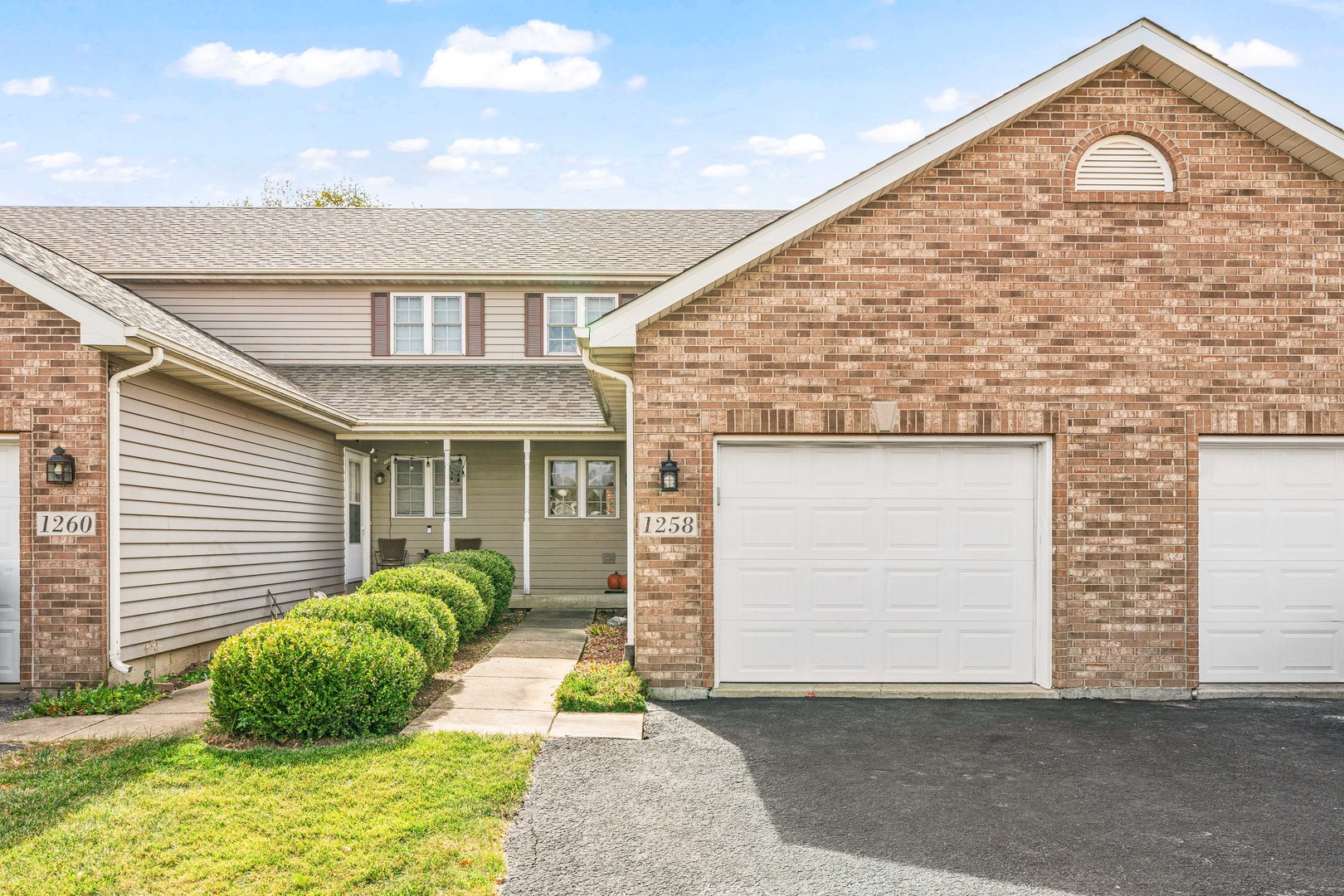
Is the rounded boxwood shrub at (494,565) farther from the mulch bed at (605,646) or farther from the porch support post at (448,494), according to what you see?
the mulch bed at (605,646)

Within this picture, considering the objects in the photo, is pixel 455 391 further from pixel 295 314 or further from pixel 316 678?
pixel 316 678

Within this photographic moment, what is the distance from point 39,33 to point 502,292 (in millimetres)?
10329

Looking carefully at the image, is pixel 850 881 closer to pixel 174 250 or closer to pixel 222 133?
pixel 174 250

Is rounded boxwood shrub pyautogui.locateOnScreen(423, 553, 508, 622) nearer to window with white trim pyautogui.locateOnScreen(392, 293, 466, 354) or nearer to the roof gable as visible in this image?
the roof gable

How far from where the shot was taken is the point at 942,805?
17.3 feet

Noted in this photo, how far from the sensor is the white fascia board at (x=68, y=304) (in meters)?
7.77

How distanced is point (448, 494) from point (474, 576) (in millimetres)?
3670

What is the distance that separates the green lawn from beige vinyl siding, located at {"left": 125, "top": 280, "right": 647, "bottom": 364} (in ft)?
34.4

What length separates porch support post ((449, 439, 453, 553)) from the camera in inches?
549

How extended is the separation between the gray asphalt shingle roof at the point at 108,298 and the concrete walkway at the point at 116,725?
10.7 feet

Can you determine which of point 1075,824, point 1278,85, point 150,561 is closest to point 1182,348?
point 1278,85

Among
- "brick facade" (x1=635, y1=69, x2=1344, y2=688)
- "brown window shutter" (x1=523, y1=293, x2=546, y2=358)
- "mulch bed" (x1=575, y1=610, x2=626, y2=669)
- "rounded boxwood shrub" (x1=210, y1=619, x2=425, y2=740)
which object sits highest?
"brown window shutter" (x1=523, y1=293, x2=546, y2=358)

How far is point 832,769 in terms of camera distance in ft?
19.5

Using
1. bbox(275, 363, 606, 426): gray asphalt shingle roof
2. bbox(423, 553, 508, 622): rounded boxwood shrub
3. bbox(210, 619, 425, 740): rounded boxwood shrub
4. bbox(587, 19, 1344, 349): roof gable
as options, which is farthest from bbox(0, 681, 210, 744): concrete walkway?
bbox(275, 363, 606, 426): gray asphalt shingle roof
